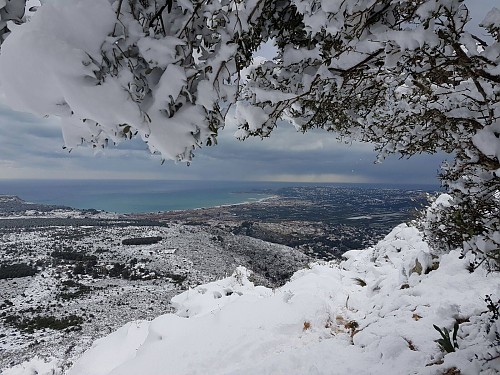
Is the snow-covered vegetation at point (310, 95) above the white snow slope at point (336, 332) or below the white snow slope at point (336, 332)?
above

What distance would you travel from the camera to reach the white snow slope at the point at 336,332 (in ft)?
14.3

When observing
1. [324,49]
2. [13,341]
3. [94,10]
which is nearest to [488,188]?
[324,49]

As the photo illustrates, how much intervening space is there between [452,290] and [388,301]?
1.26 m

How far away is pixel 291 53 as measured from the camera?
115 inches

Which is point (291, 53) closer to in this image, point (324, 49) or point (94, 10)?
point (324, 49)

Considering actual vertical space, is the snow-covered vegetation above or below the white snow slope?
above

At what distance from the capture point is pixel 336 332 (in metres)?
6.20

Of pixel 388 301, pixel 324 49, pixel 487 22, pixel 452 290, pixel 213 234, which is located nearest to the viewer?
pixel 487 22

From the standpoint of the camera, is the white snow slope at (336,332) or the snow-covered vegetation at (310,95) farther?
the white snow slope at (336,332)

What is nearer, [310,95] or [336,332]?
[310,95]

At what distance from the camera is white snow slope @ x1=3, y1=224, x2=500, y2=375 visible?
435 centimetres

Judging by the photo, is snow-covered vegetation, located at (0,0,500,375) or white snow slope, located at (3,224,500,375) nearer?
snow-covered vegetation, located at (0,0,500,375)

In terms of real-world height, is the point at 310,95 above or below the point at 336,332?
above

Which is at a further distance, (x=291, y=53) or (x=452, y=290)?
(x=452, y=290)
